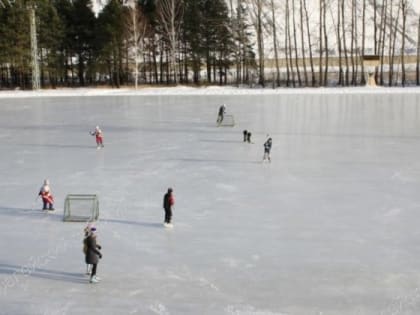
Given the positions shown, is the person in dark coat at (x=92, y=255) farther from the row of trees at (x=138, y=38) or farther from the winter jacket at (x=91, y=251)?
the row of trees at (x=138, y=38)

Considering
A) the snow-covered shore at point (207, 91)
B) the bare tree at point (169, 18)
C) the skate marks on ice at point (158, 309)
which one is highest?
the bare tree at point (169, 18)

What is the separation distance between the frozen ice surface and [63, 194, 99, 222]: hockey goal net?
25 cm

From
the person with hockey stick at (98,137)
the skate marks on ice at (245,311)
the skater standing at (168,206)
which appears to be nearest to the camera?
the skate marks on ice at (245,311)

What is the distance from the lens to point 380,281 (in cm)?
898

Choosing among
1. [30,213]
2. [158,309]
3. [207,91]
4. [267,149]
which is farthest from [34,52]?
[158,309]

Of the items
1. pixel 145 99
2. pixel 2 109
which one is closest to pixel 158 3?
pixel 145 99

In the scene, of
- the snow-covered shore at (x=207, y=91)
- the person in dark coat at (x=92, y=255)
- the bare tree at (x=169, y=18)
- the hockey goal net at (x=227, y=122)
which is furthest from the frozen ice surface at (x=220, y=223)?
the bare tree at (x=169, y=18)

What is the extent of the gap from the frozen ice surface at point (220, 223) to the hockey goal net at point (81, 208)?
25 cm

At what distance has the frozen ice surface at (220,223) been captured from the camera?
8.50m

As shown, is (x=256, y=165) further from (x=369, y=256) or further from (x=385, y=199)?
(x=369, y=256)

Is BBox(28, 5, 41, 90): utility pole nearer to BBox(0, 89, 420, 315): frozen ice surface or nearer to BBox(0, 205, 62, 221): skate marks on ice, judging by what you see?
BBox(0, 89, 420, 315): frozen ice surface

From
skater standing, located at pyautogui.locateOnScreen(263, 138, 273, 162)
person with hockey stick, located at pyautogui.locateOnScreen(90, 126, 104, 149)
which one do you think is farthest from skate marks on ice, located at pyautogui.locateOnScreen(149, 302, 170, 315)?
person with hockey stick, located at pyautogui.locateOnScreen(90, 126, 104, 149)

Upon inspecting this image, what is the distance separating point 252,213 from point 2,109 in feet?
99.0

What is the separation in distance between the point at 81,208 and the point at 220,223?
136 inches
